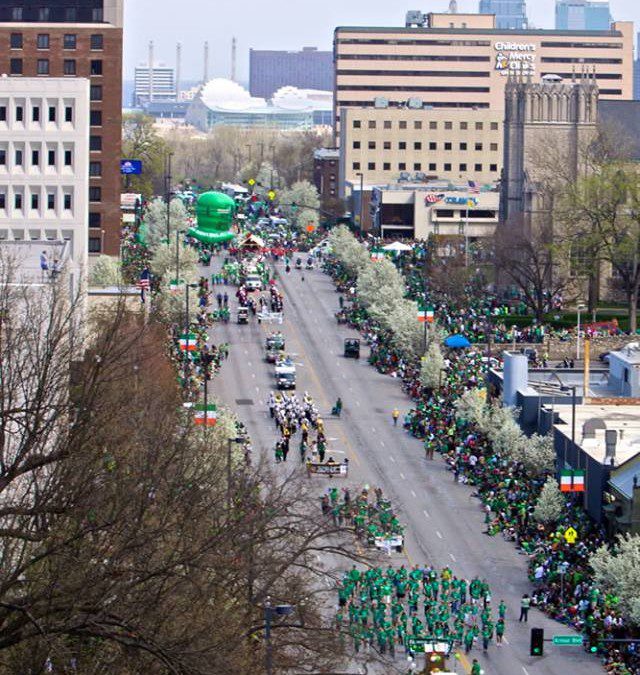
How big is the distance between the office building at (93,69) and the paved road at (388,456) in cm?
925

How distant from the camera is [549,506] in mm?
69812

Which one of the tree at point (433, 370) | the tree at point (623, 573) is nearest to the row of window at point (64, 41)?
the tree at point (433, 370)

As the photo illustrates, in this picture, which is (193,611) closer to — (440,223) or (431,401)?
(431,401)

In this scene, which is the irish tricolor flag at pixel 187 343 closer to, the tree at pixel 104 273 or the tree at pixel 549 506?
the tree at pixel 104 273

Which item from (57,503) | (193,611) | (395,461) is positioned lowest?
(395,461)

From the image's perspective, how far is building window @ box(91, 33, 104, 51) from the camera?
119125 mm

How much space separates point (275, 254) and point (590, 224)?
3634 cm

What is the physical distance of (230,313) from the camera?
12850 centimetres

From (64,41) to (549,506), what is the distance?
5789cm

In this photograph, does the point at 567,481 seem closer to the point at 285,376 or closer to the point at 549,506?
the point at 549,506

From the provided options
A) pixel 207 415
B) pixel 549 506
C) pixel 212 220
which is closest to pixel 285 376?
pixel 207 415

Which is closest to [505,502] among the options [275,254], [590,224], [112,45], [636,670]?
[636,670]

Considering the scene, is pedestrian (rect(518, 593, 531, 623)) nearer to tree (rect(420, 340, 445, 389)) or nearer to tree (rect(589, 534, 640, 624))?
tree (rect(589, 534, 640, 624))

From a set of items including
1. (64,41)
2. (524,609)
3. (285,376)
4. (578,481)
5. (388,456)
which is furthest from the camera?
(64,41)
